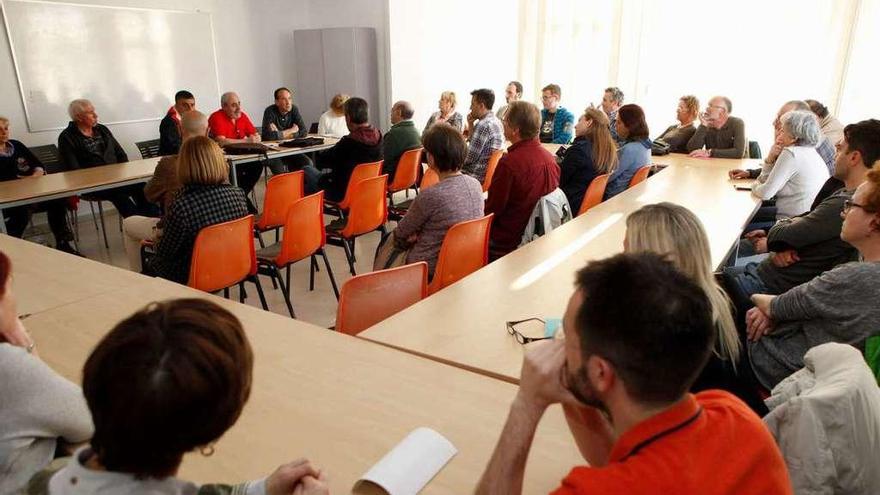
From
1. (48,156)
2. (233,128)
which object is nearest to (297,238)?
(233,128)

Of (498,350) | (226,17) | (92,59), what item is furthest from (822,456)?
(226,17)

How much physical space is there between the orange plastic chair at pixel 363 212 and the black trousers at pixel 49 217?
2601 mm

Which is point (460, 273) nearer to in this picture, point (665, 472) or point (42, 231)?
point (665, 472)

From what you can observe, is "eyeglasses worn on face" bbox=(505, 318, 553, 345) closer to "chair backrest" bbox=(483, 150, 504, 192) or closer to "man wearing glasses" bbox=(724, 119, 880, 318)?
"man wearing glasses" bbox=(724, 119, 880, 318)

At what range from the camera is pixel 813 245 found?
8.25 ft

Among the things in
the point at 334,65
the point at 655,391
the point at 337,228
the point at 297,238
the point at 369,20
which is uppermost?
the point at 369,20

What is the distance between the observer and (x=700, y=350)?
0.86m

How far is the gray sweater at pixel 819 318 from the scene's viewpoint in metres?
1.72

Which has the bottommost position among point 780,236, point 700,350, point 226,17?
point 780,236

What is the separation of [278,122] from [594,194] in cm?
449

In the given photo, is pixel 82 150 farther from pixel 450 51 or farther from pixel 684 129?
pixel 684 129

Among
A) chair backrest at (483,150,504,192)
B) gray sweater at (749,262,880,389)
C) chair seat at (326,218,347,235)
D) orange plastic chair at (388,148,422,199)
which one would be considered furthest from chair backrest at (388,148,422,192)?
gray sweater at (749,262,880,389)

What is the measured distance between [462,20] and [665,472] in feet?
29.3

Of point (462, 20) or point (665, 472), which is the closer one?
point (665, 472)
